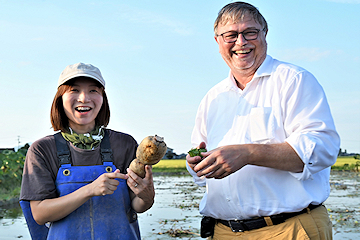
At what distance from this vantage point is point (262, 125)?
2.89m

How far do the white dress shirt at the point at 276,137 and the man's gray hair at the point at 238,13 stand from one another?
1.16 ft

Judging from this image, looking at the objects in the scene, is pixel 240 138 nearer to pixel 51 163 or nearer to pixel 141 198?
pixel 141 198

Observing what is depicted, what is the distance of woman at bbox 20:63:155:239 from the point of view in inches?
106

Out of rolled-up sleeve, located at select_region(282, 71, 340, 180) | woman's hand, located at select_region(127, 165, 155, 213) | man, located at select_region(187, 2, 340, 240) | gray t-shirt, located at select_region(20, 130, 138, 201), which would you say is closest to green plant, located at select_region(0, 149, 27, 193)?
gray t-shirt, located at select_region(20, 130, 138, 201)

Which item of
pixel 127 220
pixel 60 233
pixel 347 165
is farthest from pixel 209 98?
pixel 347 165

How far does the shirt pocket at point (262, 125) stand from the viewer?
286cm

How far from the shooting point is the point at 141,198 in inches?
112

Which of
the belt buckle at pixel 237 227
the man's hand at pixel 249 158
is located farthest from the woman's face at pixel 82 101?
the belt buckle at pixel 237 227

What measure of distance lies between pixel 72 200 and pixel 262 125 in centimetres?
153

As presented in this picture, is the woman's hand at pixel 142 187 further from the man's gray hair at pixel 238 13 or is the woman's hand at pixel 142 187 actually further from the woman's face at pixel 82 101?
the man's gray hair at pixel 238 13

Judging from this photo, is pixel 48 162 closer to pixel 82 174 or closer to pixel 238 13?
pixel 82 174

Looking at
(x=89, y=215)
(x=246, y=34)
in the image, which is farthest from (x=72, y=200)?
(x=246, y=34)

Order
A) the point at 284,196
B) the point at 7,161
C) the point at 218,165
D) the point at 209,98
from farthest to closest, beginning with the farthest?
the point at 7,161
the point at 209,98
the point at 284,196
the point at 218,165

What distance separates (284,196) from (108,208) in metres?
1.34
